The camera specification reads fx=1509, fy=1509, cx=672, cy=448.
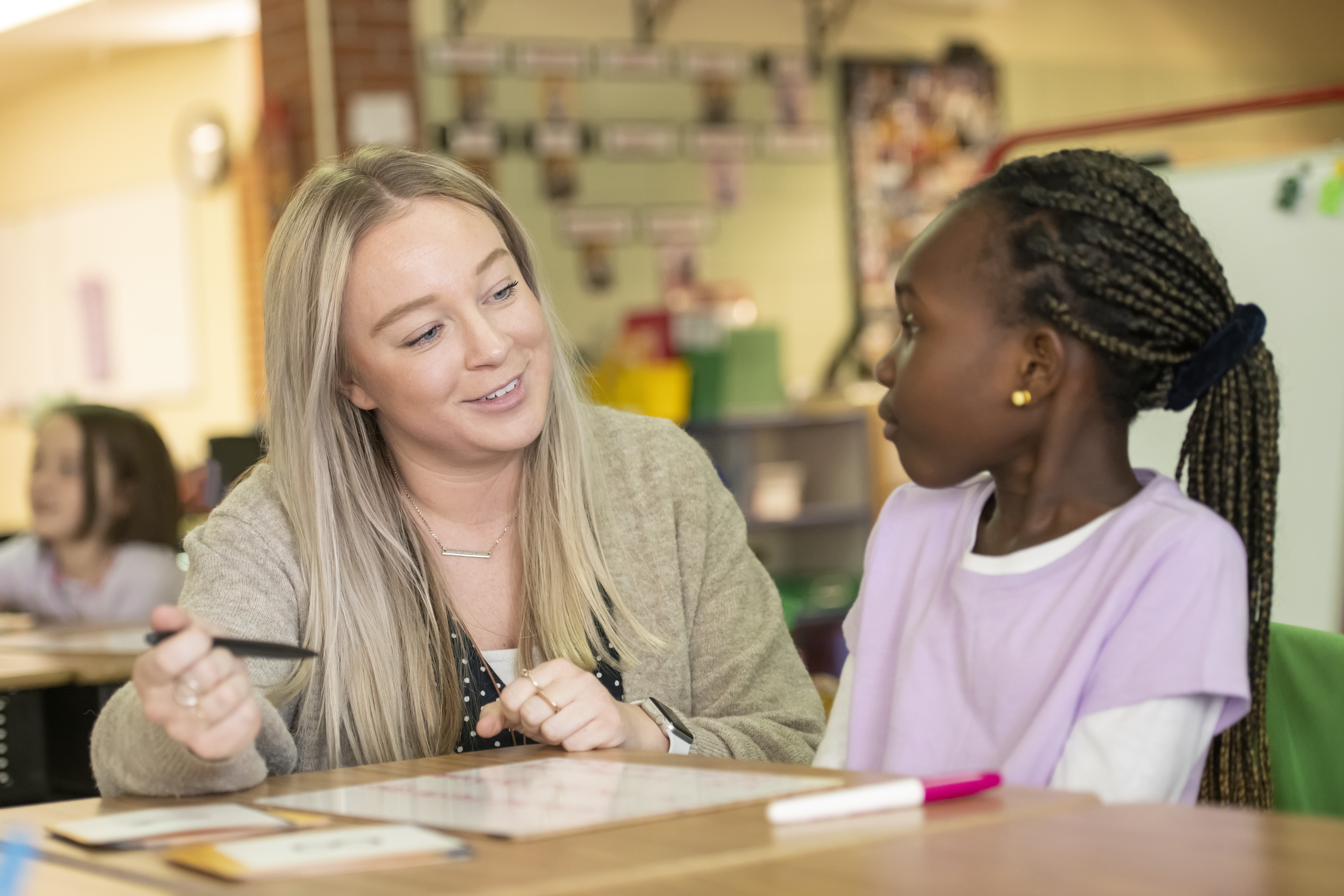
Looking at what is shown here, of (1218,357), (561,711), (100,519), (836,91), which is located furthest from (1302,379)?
(836,91)

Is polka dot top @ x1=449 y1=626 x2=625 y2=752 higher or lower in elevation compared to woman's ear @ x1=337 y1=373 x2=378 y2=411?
lower

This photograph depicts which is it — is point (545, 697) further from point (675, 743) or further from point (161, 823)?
point (161, 823)

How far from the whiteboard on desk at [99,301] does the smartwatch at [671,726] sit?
6.60m

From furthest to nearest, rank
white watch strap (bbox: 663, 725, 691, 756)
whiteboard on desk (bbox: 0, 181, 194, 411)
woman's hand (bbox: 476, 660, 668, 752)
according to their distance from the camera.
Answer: whiteboard on desk (bbox: 0, 181, 194, 411)
white watch strap (bbox: 663, 725, 691, 756)
woman's hand (bbox: 476, 660, 668, 752)

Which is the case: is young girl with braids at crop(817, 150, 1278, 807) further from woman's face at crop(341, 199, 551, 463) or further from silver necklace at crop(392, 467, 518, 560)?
silver necklace at crop(392, 467, 518, 560)

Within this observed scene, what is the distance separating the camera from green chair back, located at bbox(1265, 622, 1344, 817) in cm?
118

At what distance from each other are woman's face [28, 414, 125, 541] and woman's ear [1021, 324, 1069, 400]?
2.79 metres

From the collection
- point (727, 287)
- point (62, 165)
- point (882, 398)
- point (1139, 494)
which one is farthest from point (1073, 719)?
point (62, 165)

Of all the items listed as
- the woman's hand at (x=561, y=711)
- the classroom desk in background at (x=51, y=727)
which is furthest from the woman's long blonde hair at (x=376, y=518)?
the classroom desk in background at (x=51, y=727)

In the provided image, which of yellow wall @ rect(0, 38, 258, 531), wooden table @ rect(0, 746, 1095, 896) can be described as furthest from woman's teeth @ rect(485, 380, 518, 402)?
yellow wall @ rect(0, 38, 258, 531)

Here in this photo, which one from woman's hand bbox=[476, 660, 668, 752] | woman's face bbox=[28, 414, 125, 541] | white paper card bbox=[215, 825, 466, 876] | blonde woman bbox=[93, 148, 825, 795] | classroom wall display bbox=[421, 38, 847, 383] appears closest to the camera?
white paper card bbox=[215, 825, 466, 876]

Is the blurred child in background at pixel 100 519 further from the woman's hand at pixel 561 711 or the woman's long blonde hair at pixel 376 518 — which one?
the woman's hand at pixel 561 711

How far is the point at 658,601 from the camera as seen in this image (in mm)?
1708

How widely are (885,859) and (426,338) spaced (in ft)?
3.16
